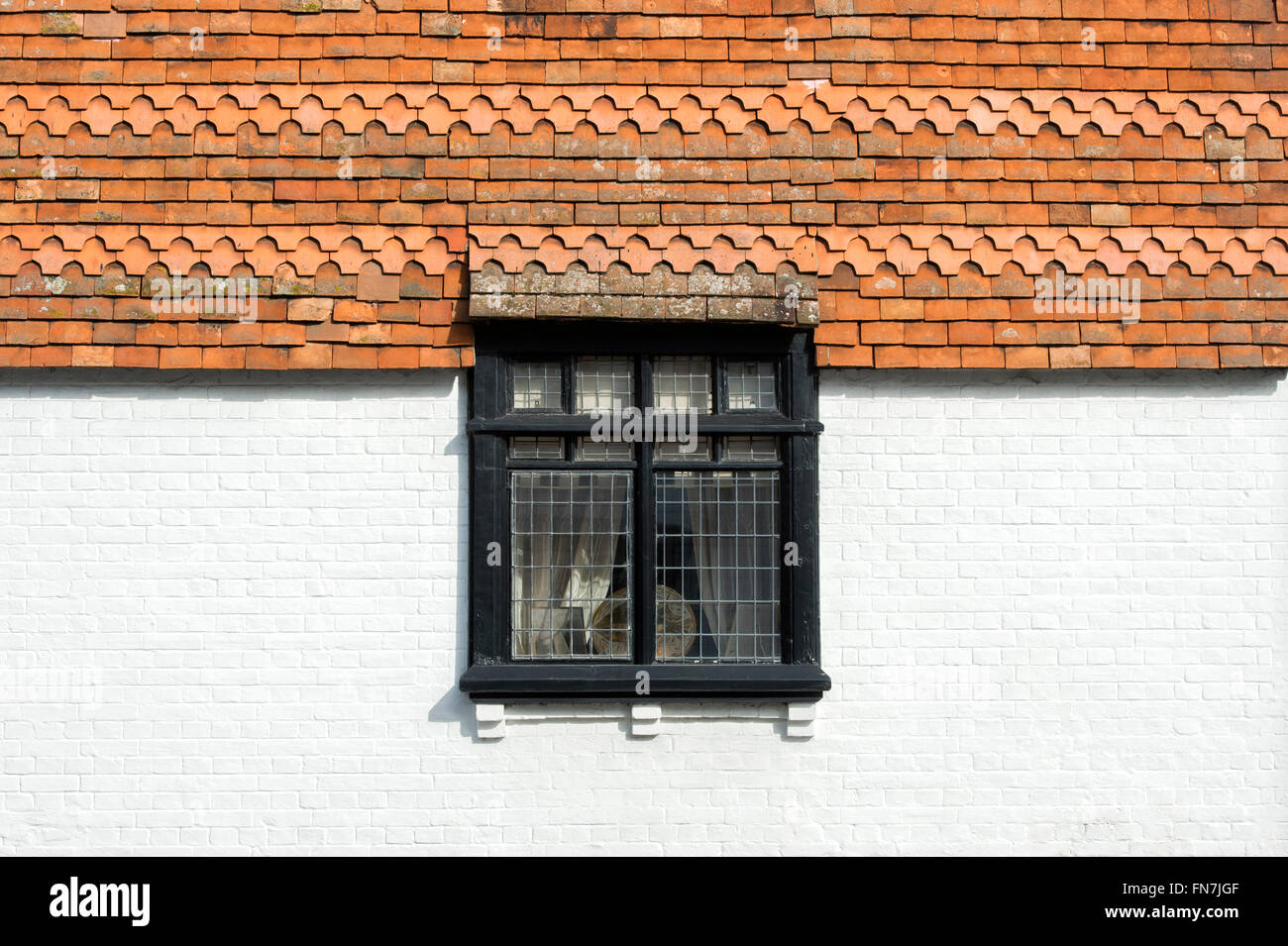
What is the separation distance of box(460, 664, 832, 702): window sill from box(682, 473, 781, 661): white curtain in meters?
0.22

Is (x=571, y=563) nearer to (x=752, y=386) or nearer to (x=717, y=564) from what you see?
(x=717, y=564)

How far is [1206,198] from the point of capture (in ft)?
16.0

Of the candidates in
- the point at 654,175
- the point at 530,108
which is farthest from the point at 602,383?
the point at 530,108

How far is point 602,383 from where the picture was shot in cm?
487

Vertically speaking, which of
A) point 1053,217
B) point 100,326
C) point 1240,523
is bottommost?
point 1240,523

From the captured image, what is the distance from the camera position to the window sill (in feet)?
15.1

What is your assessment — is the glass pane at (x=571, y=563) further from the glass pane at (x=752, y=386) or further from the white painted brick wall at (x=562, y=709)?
the glass pane at (x=752, y=386)

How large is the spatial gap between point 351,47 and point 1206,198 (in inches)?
176

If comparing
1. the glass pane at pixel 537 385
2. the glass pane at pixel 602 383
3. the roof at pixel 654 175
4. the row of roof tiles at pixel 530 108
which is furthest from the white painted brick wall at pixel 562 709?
the row of roof tiles at pixel 530 108

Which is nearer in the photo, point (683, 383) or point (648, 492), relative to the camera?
point (648, 492)

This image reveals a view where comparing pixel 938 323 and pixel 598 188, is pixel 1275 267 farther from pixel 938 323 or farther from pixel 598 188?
pixel 598 188

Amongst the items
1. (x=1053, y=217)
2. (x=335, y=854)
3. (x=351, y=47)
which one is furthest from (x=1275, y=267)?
(x=335, y=854)

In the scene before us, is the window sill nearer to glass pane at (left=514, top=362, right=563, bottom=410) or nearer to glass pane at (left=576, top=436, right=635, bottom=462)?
glass pane at (left=576, top=436, right=635, bottom=462)

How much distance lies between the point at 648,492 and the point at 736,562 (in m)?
0.58
